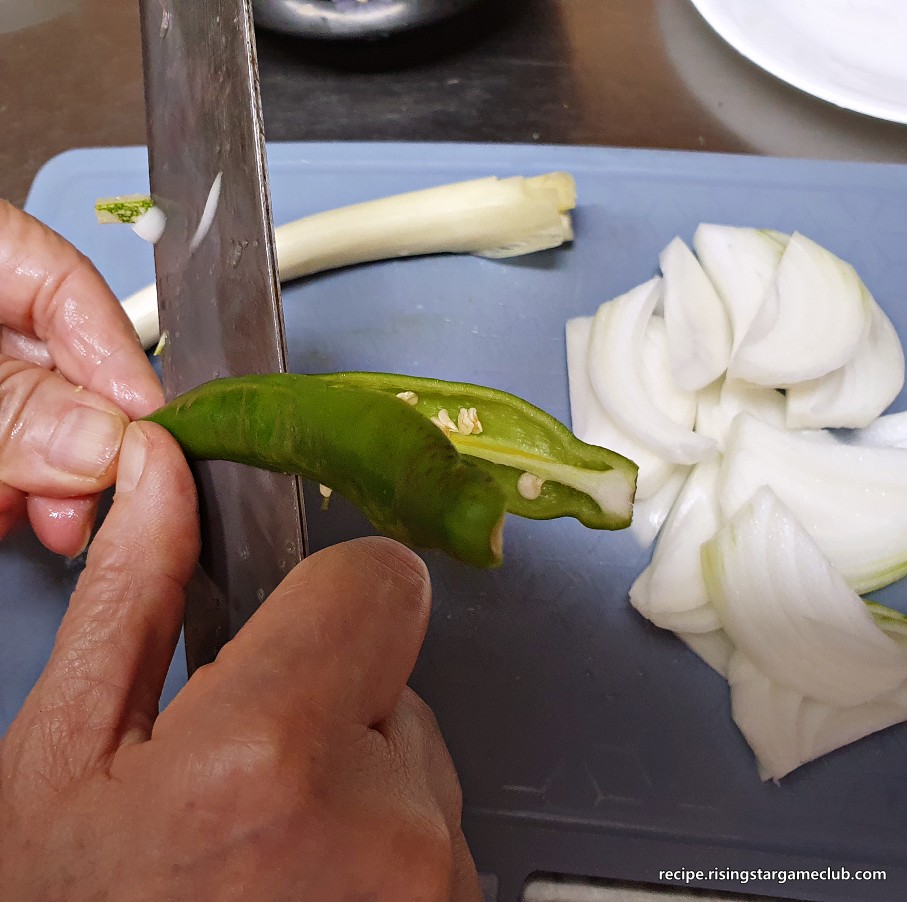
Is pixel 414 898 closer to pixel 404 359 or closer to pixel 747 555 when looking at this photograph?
pixel 747 555

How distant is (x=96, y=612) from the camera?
792 mm

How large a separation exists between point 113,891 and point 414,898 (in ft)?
0.75

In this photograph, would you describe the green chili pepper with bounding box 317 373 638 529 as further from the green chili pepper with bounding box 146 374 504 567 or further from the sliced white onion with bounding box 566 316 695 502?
the sliced white onion with bounding box 566 316 695 502

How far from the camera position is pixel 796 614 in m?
1.13

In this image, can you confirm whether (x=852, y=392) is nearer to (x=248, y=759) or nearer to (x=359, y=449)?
(x=359, y=449)

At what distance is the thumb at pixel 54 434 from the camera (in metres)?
1.06

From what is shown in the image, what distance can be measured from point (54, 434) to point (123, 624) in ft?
1.37

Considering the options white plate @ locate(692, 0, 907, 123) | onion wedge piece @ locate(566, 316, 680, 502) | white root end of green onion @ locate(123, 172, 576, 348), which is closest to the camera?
onion wedge piece @ locate(566, 316, 680, 502)

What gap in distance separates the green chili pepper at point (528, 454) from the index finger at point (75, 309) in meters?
0.39

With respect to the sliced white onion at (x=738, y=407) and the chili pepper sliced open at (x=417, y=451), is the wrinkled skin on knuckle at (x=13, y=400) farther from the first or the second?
the sliced white onion at (x=738, y=407)

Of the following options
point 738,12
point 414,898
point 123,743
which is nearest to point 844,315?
point 738,12

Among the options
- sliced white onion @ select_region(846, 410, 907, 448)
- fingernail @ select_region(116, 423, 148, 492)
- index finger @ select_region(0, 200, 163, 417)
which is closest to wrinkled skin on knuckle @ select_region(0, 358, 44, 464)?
index finger @ select_region(0, 200, 163, 417)

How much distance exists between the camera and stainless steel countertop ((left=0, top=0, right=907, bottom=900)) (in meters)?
1.86

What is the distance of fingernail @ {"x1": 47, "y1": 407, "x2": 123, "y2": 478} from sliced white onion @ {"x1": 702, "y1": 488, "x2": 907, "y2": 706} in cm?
88
